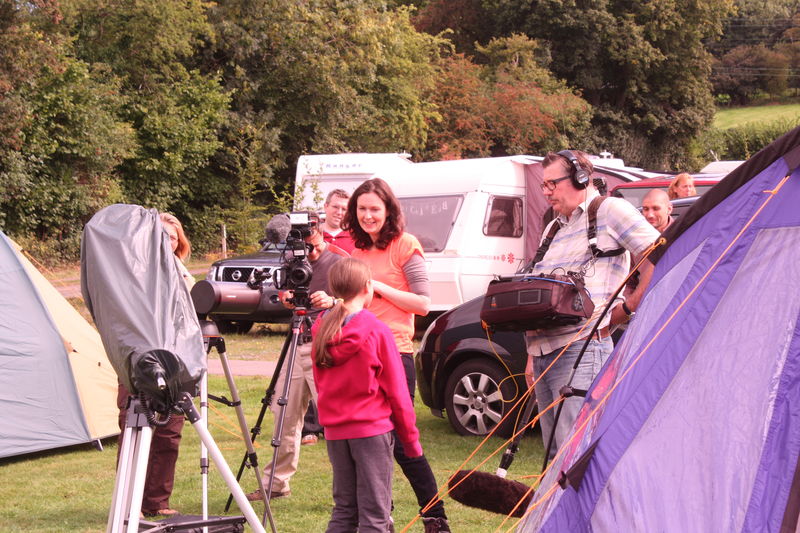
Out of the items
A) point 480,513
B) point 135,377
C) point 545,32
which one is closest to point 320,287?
point 480,513

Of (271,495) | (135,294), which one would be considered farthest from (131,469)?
(271,495)

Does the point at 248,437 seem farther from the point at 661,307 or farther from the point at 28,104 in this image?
the point at 28,104

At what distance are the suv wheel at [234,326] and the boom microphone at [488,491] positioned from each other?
1087 centimetres

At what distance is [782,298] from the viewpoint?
3588 millimetres

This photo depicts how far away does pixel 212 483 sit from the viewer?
7.09m

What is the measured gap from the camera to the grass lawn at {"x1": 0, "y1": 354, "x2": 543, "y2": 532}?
239 inches

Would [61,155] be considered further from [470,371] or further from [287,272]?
[287,272]

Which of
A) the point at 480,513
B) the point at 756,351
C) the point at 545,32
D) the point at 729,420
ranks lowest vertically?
the point at 480,513

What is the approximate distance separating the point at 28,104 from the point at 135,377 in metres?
20.6

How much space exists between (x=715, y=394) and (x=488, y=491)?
6.77ft

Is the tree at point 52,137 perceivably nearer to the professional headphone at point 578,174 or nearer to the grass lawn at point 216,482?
the grass lawn at point 216,482

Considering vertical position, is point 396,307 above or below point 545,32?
below

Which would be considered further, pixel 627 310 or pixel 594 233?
pixel 594 233

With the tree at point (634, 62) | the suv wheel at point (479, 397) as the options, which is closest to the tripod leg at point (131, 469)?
the suv wheel at point (479, 397)
